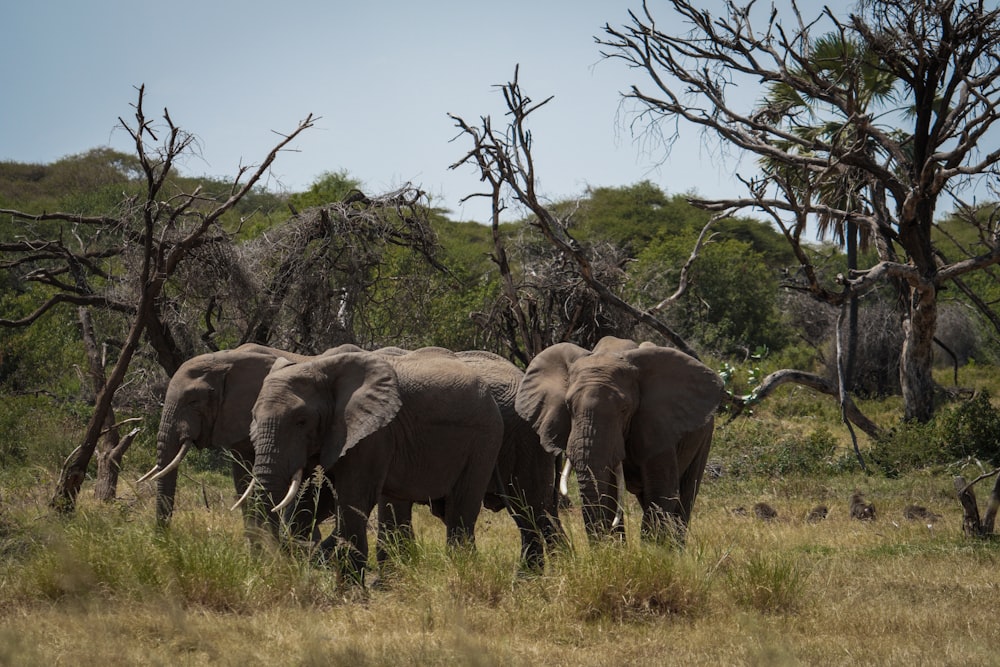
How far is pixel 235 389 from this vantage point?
417 inches

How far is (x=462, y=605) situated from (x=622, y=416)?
8.32ft

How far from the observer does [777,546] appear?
30.5 feet

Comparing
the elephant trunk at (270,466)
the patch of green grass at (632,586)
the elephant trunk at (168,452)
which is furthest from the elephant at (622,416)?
the elephant trunk at (168,452)

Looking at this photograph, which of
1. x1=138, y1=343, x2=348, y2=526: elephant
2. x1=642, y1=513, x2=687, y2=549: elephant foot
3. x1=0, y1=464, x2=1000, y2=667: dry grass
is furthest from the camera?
x1=138, y1=343, x2=348, y2=526: elephant

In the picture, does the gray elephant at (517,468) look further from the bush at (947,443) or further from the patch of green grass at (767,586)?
the bush at (947,443)

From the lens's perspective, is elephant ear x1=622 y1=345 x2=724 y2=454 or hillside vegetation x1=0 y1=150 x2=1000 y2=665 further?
elephant ear x1=622 y1=345 x2=724 y2=454

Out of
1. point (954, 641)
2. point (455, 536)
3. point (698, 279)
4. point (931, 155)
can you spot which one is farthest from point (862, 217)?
point (698, 279)

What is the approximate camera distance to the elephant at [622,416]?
8711 mm

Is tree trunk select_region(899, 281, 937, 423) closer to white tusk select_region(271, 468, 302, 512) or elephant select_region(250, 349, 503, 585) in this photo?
elephant select_region(250, 349, 503, 585)

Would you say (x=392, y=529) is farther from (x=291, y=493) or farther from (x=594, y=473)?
(x=594, y=473)

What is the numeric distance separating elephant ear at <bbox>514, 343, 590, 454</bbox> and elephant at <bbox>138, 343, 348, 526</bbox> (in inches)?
87.3

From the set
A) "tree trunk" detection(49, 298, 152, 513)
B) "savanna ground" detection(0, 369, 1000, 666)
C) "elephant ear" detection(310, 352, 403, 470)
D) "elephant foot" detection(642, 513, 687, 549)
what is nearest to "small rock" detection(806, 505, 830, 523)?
"savanna ground" detection(0, 369, 1000, 666)

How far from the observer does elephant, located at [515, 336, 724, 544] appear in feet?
28.6

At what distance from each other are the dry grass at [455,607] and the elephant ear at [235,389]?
5.80 ft
